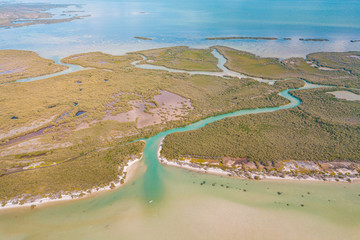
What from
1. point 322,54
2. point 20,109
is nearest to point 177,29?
point 322,54

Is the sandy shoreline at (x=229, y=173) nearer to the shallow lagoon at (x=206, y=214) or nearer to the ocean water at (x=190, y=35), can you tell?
the shallow lagoon at (x=206, y=214)

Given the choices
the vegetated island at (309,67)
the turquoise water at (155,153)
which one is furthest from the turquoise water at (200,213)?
the vegetated island at (309,67)

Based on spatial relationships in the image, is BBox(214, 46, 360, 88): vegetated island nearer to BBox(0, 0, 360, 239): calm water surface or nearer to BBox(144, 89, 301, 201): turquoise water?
BBox(144, 89, 301, 201): turquoise water

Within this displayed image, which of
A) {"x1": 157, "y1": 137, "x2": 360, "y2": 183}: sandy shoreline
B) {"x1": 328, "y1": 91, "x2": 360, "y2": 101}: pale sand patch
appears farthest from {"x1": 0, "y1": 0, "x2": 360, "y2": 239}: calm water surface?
{"x1": 328, "y1": 91, "x2": 360, "y2": 101}: pale sand patch

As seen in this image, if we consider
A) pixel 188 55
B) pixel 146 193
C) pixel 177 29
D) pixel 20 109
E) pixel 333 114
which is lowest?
pixel 146 193

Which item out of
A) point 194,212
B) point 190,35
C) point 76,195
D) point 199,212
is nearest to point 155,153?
point 194,212

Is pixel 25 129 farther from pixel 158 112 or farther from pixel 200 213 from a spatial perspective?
pixel 200 213

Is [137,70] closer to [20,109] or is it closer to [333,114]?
[20,109]
